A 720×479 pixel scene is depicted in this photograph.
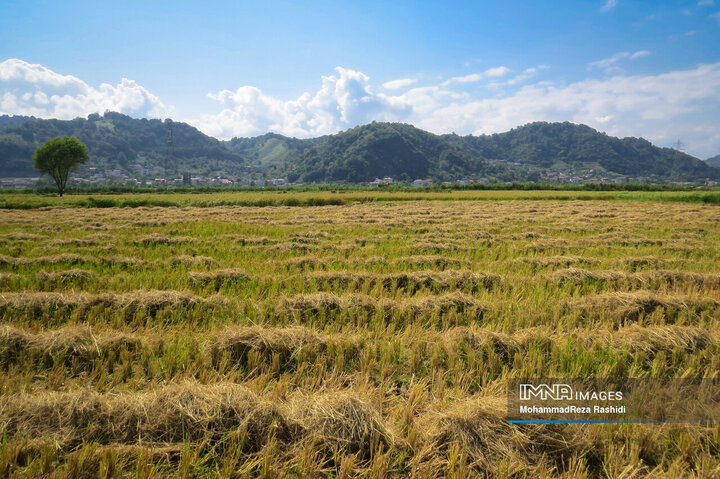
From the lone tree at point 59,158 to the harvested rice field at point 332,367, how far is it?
207 ft

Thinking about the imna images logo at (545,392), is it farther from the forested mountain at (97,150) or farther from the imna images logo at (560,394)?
the forested mountain at (97,150)

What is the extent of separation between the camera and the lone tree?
171ft

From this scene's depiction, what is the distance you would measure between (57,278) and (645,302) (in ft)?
35.7

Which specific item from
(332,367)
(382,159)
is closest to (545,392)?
(332,367)

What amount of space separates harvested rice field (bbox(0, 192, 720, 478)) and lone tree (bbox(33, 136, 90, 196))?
63.1m

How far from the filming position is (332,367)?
3.54m

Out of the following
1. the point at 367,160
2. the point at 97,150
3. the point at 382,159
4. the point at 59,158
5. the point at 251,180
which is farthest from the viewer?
the point at 97,150

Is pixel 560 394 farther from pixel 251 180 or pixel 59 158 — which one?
pixel 251 180

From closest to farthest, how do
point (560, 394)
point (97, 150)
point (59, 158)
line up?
point (560, 394)
point (59, 158)
point (97, 150)

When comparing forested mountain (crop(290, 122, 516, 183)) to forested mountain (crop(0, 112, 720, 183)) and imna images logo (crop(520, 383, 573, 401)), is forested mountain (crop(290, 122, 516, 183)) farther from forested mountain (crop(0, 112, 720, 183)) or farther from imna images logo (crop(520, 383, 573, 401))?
imna images logo (crop(520, 383, 573, 401))

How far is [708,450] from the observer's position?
7.48 ft

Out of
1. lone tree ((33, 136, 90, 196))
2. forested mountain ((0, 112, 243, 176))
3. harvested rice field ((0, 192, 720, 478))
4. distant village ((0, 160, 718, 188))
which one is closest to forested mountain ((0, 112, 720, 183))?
forested mountain ((0, 112, 243, 176))

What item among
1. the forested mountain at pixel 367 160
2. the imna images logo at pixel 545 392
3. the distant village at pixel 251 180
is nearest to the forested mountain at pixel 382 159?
the forested mountain at pixel 367 160

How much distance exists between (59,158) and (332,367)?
72.0m
